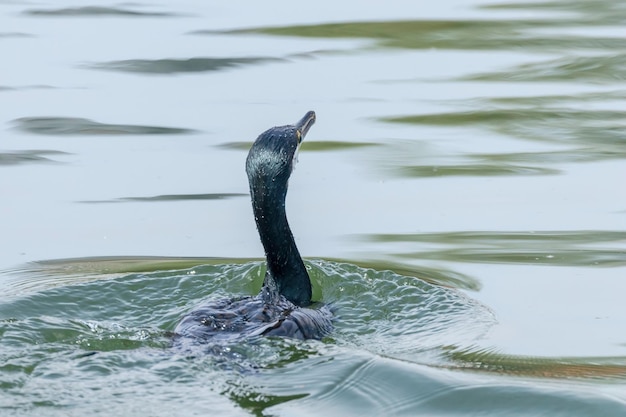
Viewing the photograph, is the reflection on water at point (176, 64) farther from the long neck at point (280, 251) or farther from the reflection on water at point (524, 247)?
the long neck at point (280, 251)

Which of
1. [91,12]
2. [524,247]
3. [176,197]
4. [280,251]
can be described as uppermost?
[91,12]

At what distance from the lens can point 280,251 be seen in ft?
25.1

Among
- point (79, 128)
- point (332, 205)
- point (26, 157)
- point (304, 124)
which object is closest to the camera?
point (304, 124)

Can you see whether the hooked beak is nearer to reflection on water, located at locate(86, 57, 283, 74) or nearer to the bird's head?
the bird's head

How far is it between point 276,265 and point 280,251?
88 millimetres

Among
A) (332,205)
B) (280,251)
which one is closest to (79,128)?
(332,205)

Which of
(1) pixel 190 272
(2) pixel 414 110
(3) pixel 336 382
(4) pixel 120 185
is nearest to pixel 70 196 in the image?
(4) pixel 120 185

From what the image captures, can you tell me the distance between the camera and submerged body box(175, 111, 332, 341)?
22.2ft

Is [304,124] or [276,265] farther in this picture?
[304,124]

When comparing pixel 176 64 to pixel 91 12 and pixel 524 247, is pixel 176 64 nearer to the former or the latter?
pixel 91 12

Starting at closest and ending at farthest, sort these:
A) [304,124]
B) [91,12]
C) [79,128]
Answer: [304,124]
[79,128]
[91,12]

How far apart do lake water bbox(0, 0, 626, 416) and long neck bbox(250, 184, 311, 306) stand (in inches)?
14.2

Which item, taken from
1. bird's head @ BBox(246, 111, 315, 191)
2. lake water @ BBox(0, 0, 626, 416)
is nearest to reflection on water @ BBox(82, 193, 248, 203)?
lake water @ BBox(0, 0, 626, 416)

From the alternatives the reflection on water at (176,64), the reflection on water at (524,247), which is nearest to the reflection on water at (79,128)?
the reflection on water at (176,64)
